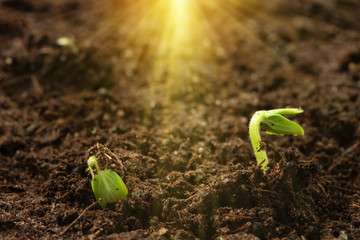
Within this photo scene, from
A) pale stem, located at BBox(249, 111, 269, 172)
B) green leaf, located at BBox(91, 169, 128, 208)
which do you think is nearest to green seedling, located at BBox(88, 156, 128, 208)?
green leaf, located at BBox(91, 169, 128, 208)

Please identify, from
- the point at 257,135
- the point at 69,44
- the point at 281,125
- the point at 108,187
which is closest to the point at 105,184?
the point at 108,187

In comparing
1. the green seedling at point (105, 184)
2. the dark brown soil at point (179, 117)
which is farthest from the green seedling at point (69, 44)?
the green seedling at point (105, 184)

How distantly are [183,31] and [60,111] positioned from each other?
5.67 ft

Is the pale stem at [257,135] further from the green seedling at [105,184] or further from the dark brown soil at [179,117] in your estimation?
the green seedling at [105,184]

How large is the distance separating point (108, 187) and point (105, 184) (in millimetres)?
21

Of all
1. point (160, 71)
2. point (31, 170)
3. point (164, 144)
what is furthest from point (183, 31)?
point (31, 170)

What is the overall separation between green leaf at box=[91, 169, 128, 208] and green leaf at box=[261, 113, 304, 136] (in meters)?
0.79

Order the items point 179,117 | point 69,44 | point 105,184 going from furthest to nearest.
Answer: point 69,44
point 179,117
point 105,184

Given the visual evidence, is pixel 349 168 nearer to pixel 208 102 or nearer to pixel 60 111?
pixel 208 102

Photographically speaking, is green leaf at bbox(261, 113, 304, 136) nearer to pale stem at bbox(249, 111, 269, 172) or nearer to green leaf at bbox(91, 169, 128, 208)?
pale stem at bbox(249, 111, 269, 172)

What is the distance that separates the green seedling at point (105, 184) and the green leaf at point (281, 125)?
0.80m

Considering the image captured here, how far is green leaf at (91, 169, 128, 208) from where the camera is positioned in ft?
4.72

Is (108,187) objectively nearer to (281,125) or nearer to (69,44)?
(281,125)

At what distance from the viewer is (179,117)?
224 centimetres
